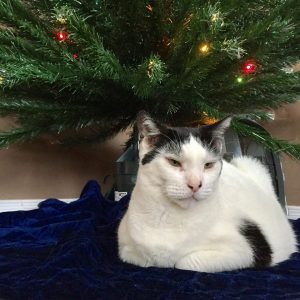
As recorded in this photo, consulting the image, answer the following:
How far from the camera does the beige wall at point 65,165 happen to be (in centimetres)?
173

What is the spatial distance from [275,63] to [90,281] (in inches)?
37.9

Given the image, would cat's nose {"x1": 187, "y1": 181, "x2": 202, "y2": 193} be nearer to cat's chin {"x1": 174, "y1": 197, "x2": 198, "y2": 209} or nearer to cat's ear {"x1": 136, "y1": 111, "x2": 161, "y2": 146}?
cat's chin {"x1": 174, "y1": 197, "x2": 198, "y2": 209}

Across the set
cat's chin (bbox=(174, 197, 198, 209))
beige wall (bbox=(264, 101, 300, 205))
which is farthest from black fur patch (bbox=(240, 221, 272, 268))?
beige wall (bbox=(264, 101, 300, 205))

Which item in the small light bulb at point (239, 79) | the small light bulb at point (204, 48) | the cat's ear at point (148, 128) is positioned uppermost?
the small light bulb at point (204, 48)

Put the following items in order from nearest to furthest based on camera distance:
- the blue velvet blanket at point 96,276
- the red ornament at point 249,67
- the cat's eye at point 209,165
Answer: the blue velvet blanket at point 96,276, the cat's eye at point 209,165, the red ornament at point 249,67

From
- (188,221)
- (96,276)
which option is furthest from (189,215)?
(96,276)

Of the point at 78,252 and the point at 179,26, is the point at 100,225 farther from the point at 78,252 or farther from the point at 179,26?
the point at 179,26

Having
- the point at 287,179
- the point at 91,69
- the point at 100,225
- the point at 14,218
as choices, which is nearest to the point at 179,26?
the point at 91,69

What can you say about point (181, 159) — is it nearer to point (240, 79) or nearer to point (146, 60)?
point (146, 60)

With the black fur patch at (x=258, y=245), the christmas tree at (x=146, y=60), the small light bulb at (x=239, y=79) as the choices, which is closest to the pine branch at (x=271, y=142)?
the christmas tree at (x=146, y=60)

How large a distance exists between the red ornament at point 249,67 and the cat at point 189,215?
433 millimetres

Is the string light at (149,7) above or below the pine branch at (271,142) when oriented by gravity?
above

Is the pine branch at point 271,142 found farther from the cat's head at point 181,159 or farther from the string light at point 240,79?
the cat's head at point 181,159

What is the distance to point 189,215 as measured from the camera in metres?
0.82
